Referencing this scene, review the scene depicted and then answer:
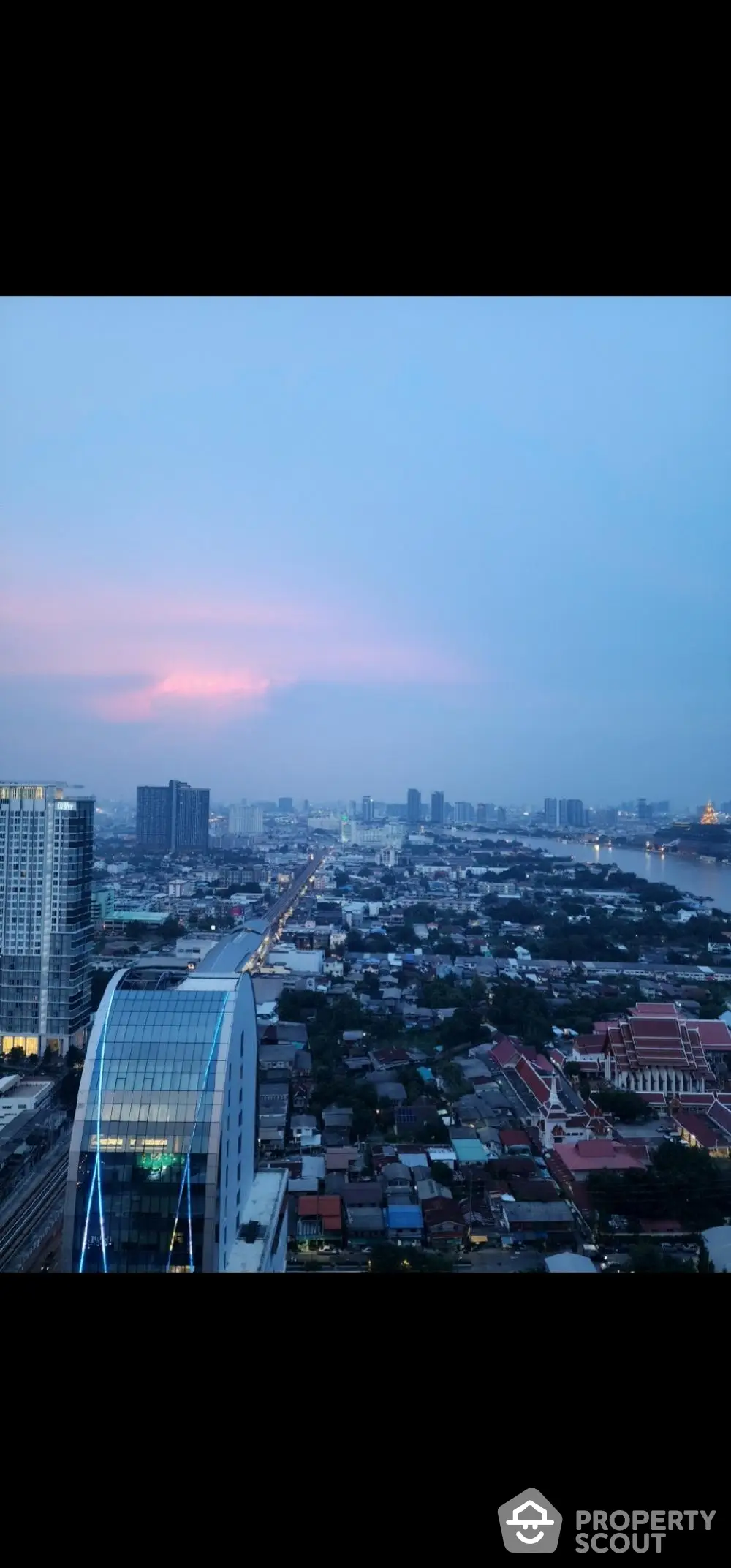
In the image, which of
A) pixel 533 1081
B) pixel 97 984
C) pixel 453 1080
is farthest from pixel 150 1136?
pixel 533 1081

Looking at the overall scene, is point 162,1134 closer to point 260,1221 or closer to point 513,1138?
point 260,1221

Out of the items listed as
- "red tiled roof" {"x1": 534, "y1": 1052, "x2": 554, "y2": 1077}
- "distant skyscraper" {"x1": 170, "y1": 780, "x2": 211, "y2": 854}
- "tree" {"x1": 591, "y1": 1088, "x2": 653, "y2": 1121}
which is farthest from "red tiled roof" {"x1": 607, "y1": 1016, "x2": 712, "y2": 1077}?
"distant skyscraper" {"x1": 170, "y1": 780, "x2": 211, "y2": 854}

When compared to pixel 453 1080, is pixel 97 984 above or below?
above
